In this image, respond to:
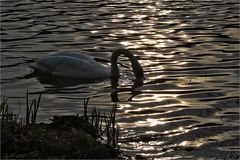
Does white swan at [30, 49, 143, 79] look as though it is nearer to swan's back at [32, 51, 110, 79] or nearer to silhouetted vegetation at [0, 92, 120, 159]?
swan's back at [32, 51, 110, 79]

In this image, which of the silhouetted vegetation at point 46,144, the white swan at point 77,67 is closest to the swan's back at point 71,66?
the white swan at point 77,67

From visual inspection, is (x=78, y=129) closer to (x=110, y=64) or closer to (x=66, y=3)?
(x=110, y=64)

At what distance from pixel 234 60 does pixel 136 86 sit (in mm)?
2869

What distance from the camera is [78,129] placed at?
8.41 m

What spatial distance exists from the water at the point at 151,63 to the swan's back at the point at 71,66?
0.46 meters

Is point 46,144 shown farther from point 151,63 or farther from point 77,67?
point 151,63

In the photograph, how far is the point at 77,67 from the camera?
1530 cm

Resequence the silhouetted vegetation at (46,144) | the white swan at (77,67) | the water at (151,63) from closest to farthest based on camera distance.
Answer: the silhouetted vegetation at (46,144) → the water at (151,63) → the white swan at (77,67)

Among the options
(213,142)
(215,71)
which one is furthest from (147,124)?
(215,71)

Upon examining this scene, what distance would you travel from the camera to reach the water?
33.4 ft

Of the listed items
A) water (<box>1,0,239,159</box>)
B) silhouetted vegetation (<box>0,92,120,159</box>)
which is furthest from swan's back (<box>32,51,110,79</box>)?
silhouetted vegetation (<box>0,92,120,159</box>)

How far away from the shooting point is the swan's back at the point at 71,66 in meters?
15.2

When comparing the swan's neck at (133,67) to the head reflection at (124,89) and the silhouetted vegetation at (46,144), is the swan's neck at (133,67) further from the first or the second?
the silhouetted vegetation at (46,144)

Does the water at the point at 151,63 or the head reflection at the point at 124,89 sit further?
the head reflection at the point at 124,89
